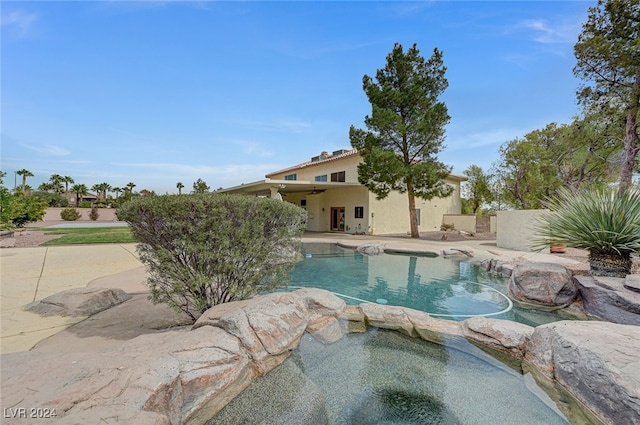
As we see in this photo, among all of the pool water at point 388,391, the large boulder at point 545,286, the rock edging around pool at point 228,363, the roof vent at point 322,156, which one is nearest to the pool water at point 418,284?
the large boulder at point 545,286

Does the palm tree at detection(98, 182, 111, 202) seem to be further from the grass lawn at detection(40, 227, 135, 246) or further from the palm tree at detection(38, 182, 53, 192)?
the grass lawn at detection(40, 227, 135, 246)

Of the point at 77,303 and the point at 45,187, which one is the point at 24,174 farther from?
the point at 77,303

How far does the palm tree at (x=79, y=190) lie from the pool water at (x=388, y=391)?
66.5m

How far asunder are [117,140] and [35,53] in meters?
9.43

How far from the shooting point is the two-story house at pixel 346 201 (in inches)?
834

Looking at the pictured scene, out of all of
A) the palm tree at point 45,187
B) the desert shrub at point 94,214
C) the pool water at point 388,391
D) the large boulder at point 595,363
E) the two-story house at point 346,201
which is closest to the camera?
the large boulder at point 595,363

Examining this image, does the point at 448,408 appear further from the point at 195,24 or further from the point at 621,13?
the point at 621,13

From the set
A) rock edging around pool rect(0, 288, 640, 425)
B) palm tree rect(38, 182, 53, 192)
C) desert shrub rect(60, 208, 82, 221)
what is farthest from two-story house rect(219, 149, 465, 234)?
palm tree rect(38, 182, 53, 192)

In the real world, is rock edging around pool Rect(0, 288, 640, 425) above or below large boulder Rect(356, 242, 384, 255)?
above

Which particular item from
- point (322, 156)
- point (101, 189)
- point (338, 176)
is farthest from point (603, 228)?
point (101, 189)

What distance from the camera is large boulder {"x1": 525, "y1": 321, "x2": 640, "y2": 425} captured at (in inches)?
93.7

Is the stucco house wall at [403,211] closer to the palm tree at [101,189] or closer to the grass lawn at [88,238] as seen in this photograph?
the grass lawn at [88,238]

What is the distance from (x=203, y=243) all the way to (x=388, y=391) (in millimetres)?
2889

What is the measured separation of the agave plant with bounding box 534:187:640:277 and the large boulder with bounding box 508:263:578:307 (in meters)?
0.58
